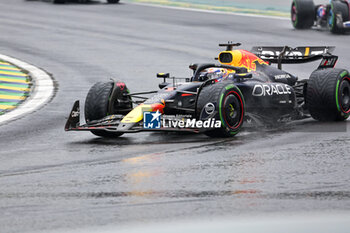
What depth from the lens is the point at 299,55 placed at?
44.0 ft

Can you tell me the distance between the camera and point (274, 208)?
708 centimetres

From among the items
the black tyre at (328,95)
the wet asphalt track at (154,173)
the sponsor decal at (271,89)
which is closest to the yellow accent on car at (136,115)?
the wet asphalt track at (154,173)

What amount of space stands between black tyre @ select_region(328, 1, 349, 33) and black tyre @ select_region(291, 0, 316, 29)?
1429mm

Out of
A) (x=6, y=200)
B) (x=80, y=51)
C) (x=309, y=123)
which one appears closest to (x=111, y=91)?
(x=309, y=123)

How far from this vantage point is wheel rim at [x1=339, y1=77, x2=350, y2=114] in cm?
1180

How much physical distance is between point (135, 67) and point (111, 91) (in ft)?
27.1

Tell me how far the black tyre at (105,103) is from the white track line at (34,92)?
2.12 metres

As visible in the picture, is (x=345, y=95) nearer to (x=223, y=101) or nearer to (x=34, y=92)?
(x=223, y=101)

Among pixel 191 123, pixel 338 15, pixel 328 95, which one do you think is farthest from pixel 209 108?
pixel 338 15

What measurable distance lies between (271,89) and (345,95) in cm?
122

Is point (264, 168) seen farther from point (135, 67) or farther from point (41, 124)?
point (135, 67)

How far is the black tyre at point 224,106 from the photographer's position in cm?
1034

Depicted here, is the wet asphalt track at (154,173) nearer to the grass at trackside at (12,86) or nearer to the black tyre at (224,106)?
the black tyre at (224,106)

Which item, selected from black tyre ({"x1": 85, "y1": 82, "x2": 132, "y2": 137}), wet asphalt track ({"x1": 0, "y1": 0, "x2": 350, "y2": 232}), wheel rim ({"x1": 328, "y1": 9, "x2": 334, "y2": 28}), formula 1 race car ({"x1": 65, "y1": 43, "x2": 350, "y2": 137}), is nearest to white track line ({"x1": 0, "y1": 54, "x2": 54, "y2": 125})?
wet asphalt track ({"x1": 0, "y1": 0, "x2": 350, "y2": 232})
